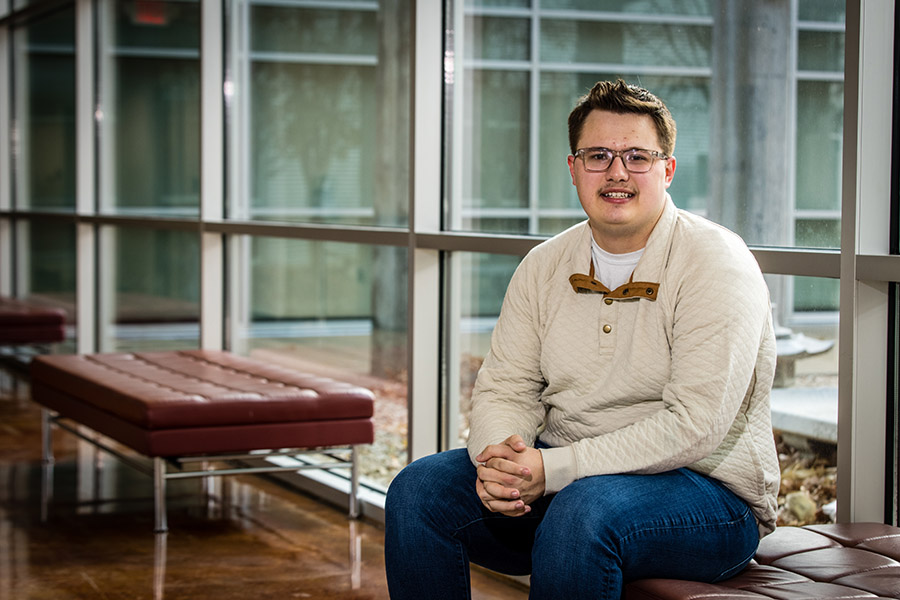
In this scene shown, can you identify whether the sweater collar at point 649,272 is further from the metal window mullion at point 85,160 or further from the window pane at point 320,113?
the metal window mullion at point 85,160

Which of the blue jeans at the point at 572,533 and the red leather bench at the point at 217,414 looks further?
the red leather bench at the point at 217,414

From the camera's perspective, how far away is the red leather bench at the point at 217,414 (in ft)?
11.9

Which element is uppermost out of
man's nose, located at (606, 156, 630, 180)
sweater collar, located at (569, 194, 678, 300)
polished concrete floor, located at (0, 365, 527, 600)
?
man's nose, located at (606, 156, 630, 180)

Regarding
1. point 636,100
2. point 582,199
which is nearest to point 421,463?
point 582,199

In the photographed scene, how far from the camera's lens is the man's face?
7.23 feet

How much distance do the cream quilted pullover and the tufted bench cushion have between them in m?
0.08

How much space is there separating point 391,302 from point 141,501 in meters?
1.22

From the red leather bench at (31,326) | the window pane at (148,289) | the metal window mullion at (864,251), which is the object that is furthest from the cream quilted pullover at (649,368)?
the red leather bench at (31,326)

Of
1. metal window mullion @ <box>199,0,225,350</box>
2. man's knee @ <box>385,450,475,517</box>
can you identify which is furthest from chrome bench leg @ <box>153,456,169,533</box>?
man's knee @ <box>385,450,475,517</box>

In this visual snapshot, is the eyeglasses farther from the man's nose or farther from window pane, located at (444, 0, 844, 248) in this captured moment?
window pane, located at (444, 0, 844, 248)

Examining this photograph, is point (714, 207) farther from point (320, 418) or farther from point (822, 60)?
point (320, 418)

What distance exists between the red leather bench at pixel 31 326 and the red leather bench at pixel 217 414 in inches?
96.3

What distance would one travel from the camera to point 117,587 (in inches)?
128

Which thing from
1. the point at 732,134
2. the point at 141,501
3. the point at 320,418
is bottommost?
the point at 141,501
